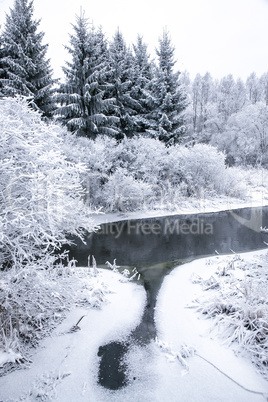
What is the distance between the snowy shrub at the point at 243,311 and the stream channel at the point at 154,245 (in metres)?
1.26

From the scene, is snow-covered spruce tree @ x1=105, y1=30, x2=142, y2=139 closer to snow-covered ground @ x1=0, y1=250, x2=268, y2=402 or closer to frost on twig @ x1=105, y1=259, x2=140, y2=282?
frost on twig @ x1=105, y1=259, x2=140, y2=282

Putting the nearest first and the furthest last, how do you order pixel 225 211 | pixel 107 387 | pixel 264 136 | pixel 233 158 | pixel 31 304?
pixel 107 387 < pixel 31 304 < pixel 225 211 < pixel 264 136 < pixel 233 158

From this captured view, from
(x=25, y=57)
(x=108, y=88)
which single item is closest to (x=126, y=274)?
(x=25, y=57)

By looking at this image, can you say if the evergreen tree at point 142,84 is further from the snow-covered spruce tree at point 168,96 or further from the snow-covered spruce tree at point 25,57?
the snow-covered spruce tree at point 25,57

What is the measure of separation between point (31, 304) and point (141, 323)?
213 centimetres

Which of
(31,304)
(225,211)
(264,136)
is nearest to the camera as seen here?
(31,304)

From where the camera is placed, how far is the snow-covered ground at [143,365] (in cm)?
281

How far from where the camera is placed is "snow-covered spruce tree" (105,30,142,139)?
18.9 meters

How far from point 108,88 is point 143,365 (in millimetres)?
19804

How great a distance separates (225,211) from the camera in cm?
1434

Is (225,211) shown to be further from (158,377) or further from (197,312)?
(158,377)

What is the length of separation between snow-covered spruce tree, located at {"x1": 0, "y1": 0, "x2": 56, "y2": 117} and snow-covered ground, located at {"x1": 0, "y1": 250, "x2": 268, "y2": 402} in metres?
14.6

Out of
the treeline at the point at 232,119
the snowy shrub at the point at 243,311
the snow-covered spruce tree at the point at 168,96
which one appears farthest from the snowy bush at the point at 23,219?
the treeline at the point at 232,119

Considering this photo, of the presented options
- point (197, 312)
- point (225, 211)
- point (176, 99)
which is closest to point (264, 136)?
point (176, 99)
